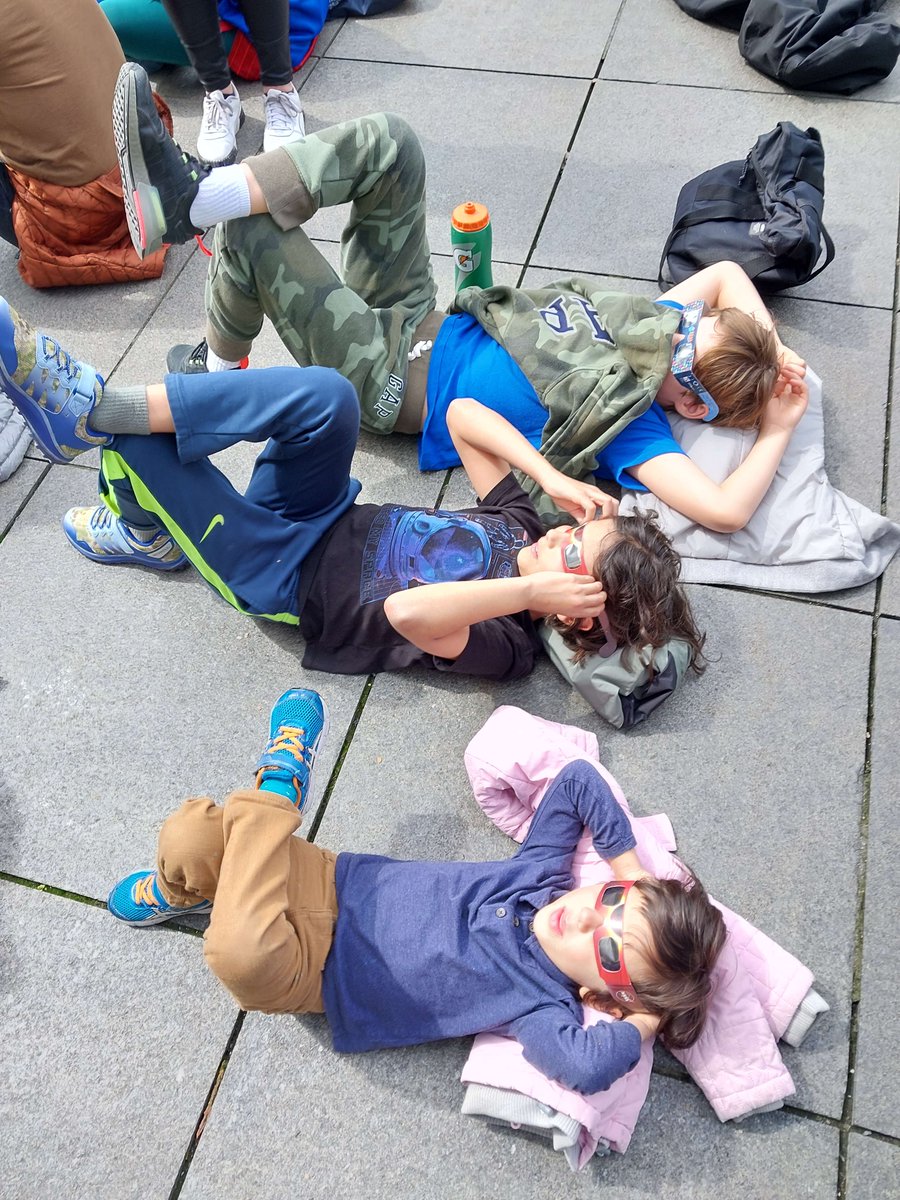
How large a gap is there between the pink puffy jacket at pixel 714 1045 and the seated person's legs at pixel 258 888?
1.48ft

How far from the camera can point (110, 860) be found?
8.45 feet

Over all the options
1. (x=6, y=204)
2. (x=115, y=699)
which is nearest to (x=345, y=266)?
(x=6, y=204)

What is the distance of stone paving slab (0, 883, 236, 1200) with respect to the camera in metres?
2.20

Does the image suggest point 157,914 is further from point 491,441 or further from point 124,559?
point 491,441

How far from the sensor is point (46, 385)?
2402mm

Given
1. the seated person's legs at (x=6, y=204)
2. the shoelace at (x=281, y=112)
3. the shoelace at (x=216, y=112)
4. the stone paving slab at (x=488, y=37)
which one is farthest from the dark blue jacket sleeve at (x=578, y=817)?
the stone paving slab at (x=488, y=37)

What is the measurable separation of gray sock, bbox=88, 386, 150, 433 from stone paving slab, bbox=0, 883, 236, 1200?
121cm

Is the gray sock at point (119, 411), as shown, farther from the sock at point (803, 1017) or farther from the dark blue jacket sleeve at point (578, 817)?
the sock at point (803, 1017)

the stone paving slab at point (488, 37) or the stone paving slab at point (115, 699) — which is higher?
the stone paving slab at point (488, 37)

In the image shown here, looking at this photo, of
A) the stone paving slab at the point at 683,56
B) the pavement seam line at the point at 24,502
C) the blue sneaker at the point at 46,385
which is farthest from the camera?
the stone paving slab at the point at 683,56

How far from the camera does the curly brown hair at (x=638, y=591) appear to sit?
2.51 m

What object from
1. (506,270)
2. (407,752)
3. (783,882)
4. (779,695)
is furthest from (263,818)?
(506,270)

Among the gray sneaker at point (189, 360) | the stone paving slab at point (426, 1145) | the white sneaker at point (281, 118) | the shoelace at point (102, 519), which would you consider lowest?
the stone paving slab at point (426, 1145)

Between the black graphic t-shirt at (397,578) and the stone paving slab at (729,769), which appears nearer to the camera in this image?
the stone paving slab at (729,769)
